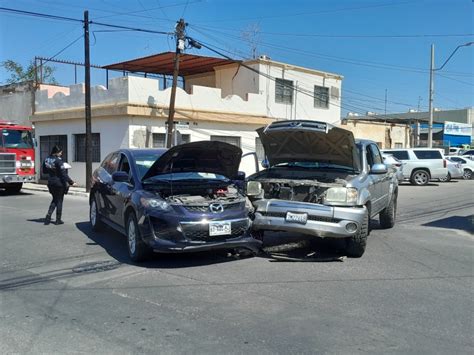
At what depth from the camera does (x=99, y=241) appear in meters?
8.91

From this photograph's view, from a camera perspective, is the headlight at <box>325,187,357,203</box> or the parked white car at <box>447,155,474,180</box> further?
the parked white car at <box>447,155,474,180</box>

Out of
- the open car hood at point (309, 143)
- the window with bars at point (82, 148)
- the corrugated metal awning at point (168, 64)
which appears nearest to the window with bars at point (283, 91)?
the corrugated metal awning at point (168, 64)

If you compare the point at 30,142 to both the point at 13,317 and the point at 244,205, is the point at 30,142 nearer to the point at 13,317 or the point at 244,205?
the point at 244,205

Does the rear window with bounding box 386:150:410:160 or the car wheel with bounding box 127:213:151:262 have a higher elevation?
the rear window with bounding box 386:150:410:160

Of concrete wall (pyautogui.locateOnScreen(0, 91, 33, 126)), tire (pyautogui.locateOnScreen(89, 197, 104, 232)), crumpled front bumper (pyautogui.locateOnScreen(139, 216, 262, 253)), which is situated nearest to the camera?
crumpled front bumper (pyautogui.locateOnScreen(139, 216, 262, 253))

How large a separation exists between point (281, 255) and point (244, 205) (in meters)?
0.97

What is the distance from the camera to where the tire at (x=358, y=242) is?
24.1 ft

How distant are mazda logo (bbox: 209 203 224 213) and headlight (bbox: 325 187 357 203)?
61.8 inches

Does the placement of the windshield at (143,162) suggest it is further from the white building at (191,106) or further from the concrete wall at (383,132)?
the concrete wall at (383,132)

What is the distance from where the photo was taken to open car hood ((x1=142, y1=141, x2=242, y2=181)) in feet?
24.6

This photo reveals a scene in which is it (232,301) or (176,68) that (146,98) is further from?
(232,301)

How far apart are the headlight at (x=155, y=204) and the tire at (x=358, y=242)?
9.02 ft

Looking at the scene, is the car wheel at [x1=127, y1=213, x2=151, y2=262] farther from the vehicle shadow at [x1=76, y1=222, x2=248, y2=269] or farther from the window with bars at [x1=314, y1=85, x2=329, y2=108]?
the window with bars at [x1=314, y1=85, x2=329, y2=108]

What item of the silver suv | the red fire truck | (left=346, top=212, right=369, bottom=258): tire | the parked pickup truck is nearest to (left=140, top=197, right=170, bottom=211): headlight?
the parked pickup truck
